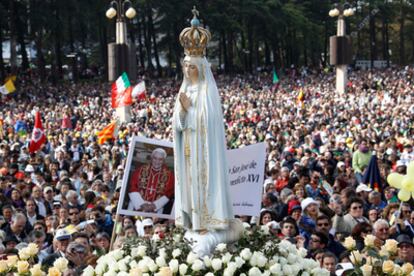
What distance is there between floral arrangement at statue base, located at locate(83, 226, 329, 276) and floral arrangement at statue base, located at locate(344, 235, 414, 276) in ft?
1.15

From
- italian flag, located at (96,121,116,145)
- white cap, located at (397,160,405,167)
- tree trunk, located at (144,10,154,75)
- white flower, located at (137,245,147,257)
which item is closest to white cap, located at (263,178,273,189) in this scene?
white cap, located at (397,160,405,167)

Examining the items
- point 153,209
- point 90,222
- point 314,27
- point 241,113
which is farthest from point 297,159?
point 314,27

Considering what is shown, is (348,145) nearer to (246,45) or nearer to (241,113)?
(241,113)

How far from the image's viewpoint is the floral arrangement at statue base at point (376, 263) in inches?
270

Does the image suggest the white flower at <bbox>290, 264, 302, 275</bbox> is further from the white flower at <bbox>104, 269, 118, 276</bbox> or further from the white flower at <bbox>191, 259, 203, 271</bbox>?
the white flower at <bbox>104, 269, 118, 276</bbox>

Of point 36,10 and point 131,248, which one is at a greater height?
point 36,10

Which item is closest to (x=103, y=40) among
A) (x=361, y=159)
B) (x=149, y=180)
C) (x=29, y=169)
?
(x=29, y=169)

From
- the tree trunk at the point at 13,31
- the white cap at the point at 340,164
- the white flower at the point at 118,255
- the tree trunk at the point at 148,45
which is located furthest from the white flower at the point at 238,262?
the tree trunk at the point at 148,45

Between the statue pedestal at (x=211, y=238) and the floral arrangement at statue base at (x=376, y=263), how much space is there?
2.99ft

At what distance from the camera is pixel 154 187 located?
8312mm

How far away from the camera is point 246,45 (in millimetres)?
87875

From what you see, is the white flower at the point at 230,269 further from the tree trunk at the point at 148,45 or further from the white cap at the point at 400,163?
the tree trunk at the point at 148,45

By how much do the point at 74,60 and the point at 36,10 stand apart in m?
5.61

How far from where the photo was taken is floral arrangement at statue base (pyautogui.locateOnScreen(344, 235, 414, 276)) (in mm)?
A: 6849
